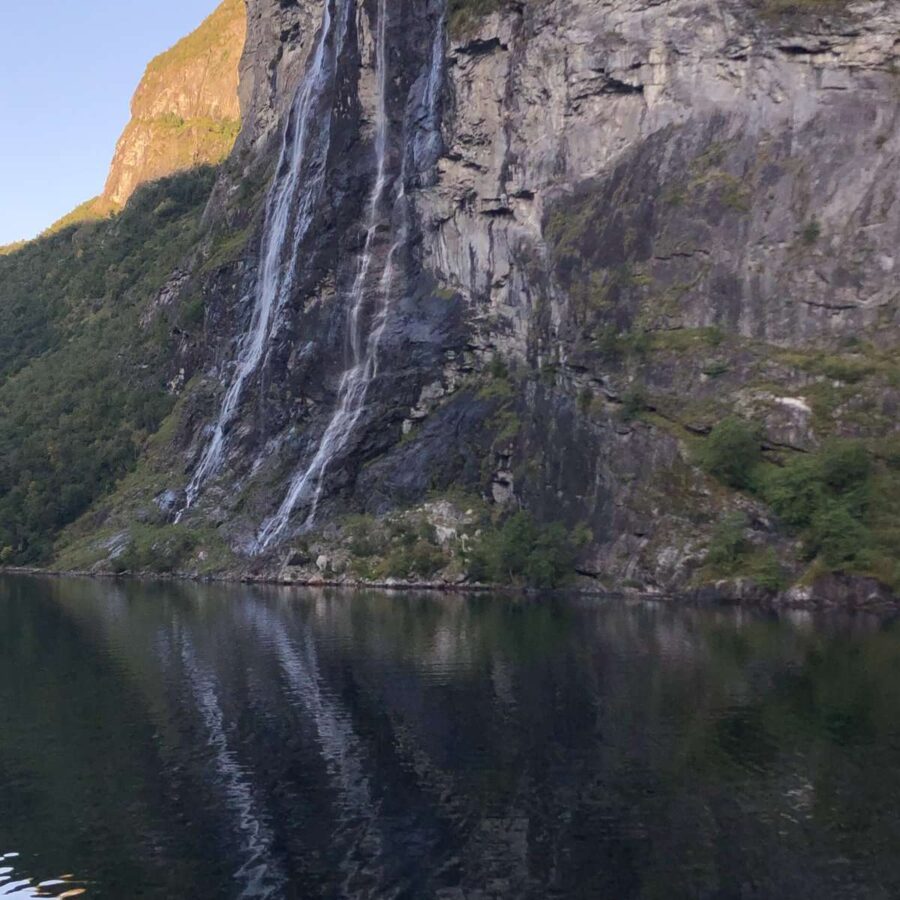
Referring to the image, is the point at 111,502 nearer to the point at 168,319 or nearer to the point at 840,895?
the point at 168,319

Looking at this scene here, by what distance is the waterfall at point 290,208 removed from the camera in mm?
95750

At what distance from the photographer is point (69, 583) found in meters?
85.6

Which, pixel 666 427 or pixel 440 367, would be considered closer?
pixel 666 427

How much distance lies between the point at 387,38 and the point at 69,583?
45.9m

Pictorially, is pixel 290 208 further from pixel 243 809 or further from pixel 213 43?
pixel 213 43

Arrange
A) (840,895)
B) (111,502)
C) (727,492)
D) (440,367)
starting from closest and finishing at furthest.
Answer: (840,895) < (727,492) < (440,367) < (111,502)

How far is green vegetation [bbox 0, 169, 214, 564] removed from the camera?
106 metres

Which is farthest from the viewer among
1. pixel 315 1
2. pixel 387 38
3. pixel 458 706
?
pixel 315 1

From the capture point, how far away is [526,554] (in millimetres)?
68875

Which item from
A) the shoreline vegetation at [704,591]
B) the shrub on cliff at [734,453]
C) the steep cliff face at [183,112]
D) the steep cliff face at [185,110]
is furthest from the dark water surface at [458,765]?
the steep cliff face at [183,112]

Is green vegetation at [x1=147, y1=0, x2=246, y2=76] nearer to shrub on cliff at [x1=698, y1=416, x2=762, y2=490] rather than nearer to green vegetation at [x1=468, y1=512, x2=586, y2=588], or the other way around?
green vegetation at [x1=468, y1=512, x2=586, y2=588]

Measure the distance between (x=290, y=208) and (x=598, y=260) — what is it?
32868 mm

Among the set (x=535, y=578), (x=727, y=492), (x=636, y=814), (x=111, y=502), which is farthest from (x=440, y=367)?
(x=636, y=814)

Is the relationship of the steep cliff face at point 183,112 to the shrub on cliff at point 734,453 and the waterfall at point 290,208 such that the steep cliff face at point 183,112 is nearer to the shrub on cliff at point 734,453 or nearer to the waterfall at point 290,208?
the waterfall at point 290,208
